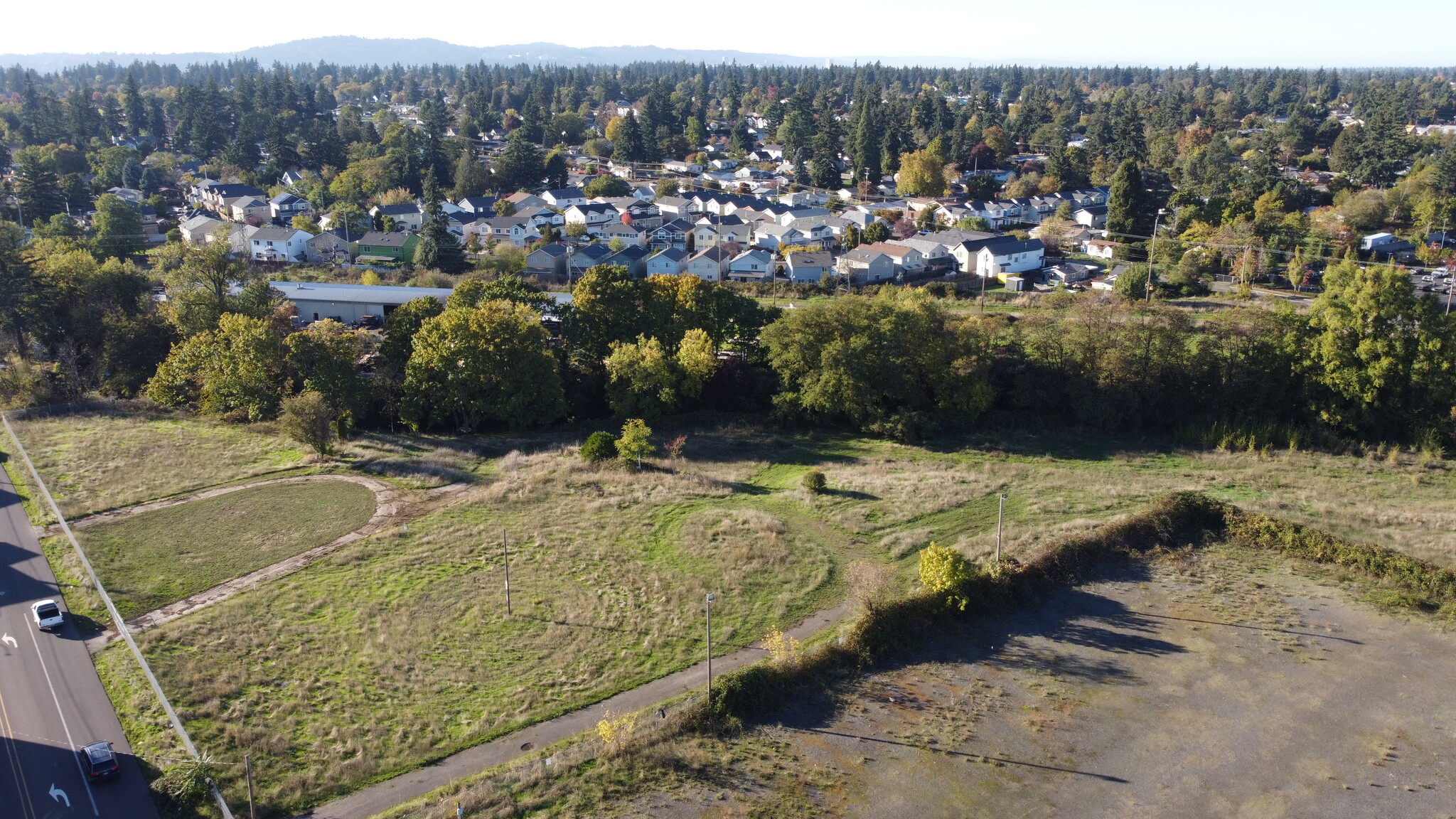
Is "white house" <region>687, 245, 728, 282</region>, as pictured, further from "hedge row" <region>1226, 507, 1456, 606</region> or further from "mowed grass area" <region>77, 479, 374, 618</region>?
"hedge row" <region>1226, 507, 1456, 606</region>

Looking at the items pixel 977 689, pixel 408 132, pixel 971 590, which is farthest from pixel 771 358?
pixel 408 132

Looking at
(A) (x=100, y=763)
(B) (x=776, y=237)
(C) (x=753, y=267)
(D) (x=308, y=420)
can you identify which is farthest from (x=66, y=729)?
(B) (x=776, y=237)

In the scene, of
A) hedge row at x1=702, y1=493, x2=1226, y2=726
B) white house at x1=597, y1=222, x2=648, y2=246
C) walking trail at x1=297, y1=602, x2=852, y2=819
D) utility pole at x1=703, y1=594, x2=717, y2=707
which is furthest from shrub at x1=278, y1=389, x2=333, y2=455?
white house at x1=597, y1=222, x2=648, y2=246

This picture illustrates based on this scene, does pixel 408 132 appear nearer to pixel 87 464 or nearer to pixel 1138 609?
pixel 87 464

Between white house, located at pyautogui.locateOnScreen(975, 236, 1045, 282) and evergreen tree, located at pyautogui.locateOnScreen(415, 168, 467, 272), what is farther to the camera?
evergreen tree, located at pyautogui.locateOnScreen(415, 168, 467, 272)

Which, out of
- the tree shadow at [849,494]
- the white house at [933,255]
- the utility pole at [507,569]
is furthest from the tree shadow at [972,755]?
the white house at [933,255]

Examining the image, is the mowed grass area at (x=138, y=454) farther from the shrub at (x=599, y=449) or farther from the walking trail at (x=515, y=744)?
the walking trail at (x=515, y=744)

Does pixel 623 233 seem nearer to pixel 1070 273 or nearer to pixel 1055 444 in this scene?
pixel 1070 273
